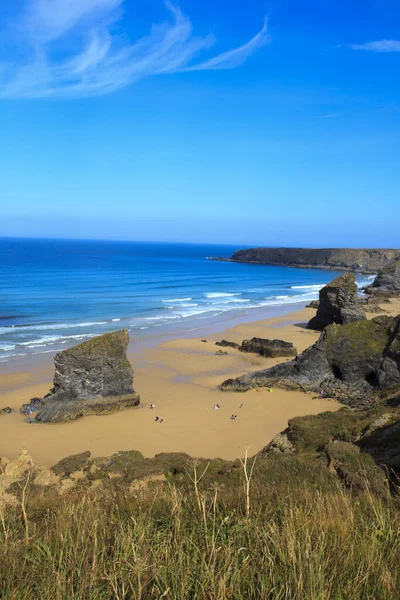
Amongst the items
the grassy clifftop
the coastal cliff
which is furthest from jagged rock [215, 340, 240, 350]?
the coastal cliff

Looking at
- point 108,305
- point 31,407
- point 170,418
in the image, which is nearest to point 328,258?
point 108,305

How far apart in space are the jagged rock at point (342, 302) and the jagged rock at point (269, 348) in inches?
230

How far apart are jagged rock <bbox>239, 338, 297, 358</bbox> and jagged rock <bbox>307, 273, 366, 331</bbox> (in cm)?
583

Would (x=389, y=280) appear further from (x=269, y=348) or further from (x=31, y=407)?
(x=31, y=407)

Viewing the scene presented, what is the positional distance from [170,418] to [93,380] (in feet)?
11.7

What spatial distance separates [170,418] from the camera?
16766 millimetres

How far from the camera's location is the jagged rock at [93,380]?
17.4m

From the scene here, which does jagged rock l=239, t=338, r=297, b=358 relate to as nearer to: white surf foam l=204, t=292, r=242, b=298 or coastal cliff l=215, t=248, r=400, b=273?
white surf foam l=204, t=292, r=242, b=298

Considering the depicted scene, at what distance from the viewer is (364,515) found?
4973 mm

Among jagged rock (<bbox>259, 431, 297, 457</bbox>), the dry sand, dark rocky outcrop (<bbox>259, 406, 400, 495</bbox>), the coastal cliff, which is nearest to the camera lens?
dark rocky outcrop (<bbox>259, 406, 400, 495</bbox>)

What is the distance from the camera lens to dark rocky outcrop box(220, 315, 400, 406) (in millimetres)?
18062

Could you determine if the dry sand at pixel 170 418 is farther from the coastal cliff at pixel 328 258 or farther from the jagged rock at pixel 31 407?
the coastal cliff at pixel 328 258

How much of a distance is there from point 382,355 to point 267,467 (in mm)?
11647

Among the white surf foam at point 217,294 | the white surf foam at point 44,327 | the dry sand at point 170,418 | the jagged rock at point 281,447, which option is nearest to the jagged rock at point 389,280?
the white surf foam at point 217,294
